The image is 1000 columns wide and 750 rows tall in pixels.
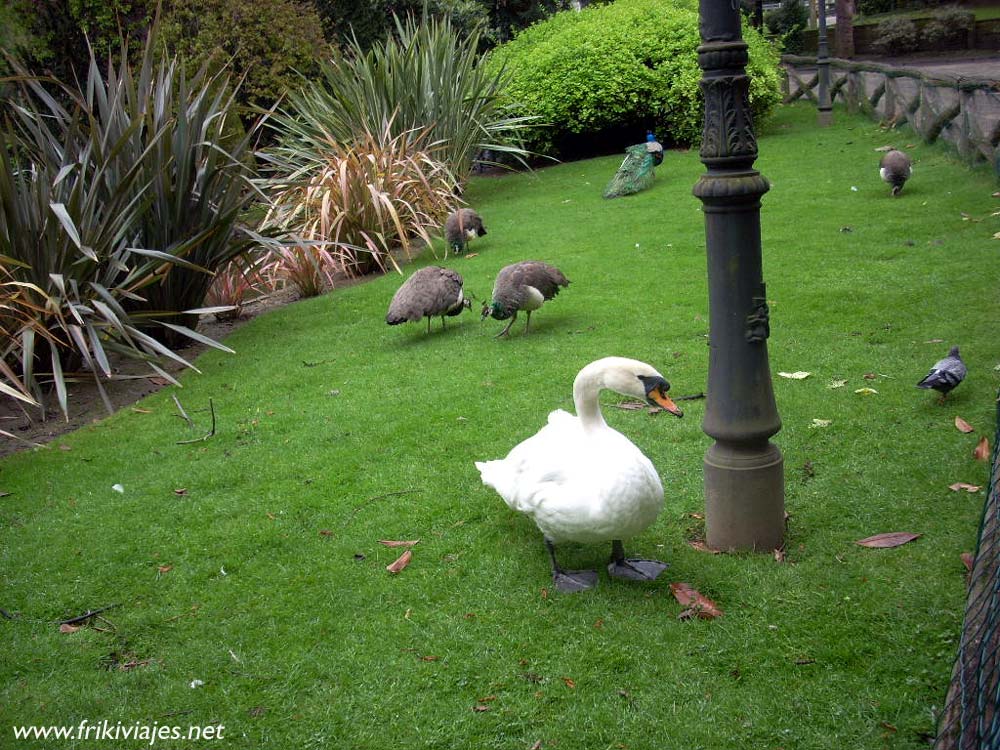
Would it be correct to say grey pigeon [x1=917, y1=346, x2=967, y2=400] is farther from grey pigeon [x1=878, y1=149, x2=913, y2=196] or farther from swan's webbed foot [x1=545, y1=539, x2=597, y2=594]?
grey pigeon [x1=878, y1=149, x2=913, y2=196]

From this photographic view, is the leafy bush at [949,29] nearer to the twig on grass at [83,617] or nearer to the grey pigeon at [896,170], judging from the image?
the grey pigeon at [896,170]

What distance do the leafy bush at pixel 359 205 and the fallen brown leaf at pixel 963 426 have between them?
6227 millimetres

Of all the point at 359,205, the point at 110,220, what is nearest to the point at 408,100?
the point at 359,205

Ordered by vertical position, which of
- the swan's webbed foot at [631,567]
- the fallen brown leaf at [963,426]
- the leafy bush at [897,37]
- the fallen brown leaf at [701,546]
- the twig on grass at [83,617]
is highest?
the leafy bush at [897,37]

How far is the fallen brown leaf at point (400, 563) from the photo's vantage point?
409cm

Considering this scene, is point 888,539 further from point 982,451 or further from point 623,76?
point 623,76

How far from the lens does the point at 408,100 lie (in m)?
12.5

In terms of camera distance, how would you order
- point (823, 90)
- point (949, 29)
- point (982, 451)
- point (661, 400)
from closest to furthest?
point (661, 400), point (982, 451), point (823, 90), point (949, 29)

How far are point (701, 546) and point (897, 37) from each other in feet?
110

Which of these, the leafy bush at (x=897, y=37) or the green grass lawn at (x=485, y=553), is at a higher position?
the leafy bush at (x=897, y=37)

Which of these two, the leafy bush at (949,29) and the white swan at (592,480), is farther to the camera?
the leafy bush at (949,29)

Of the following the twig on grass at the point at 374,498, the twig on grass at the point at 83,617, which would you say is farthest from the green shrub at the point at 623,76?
the twig on grass at the point at 83,617

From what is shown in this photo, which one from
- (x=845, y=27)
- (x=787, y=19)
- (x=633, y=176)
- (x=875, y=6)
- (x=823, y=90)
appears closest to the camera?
(x=633, y=176)

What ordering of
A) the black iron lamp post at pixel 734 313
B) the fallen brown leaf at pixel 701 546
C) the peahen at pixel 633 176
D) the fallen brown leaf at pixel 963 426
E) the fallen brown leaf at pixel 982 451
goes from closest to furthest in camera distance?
1. the black iron lamp post at pixel 734 313
2. the fallen brown leaf at pixel 701 546
3. the fallen brown leaf at pixel 982 451
4. the fallen brown leaf at pixel 963 426
5. the peahen at pixel 633 176
